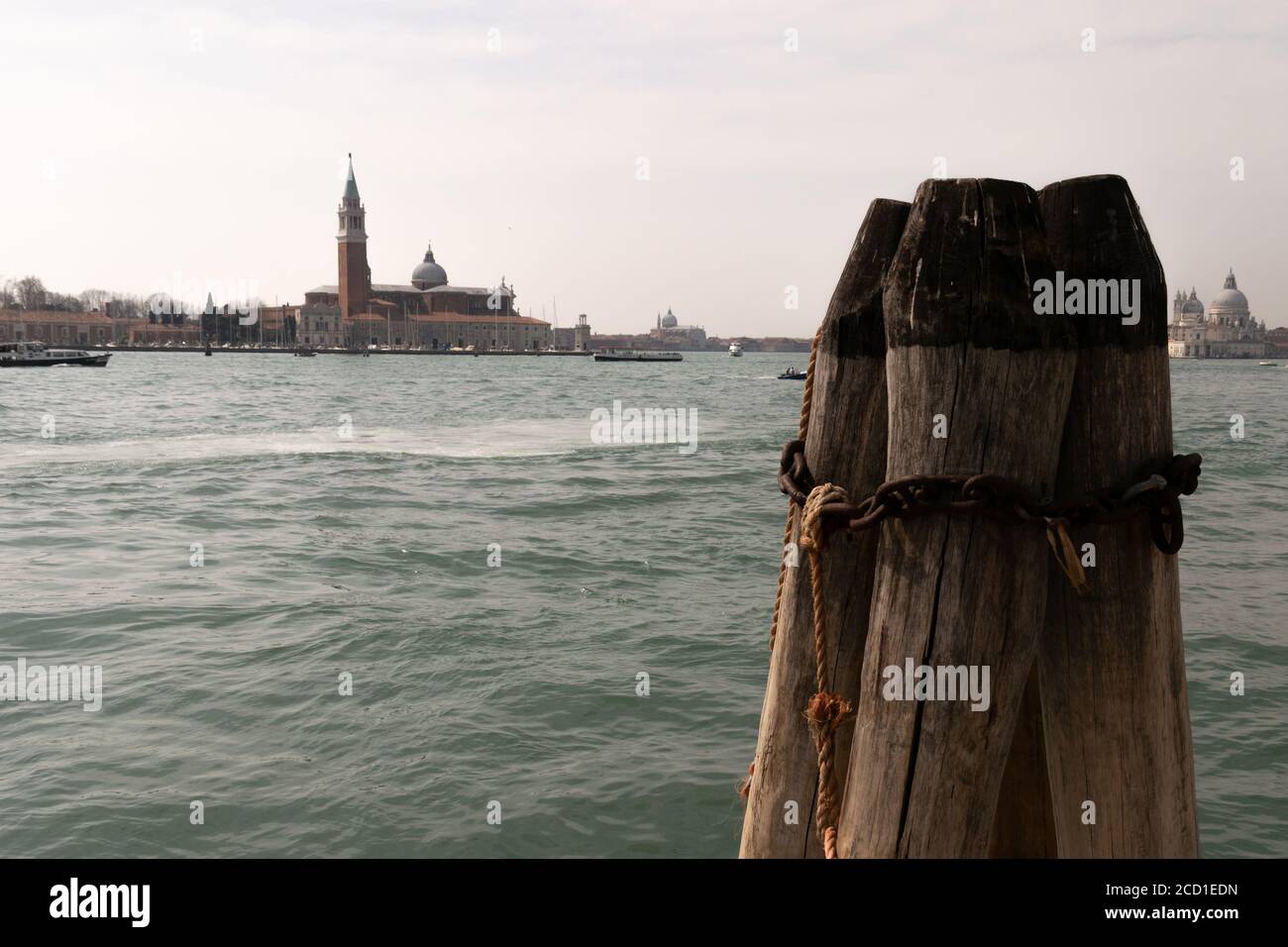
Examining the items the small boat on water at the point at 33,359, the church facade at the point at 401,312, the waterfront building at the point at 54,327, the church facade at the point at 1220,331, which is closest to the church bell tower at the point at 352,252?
the church facade at the point at 401,312

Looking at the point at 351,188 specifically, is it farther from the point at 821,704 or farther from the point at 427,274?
the point at 821,704

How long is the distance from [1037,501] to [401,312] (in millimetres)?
139144

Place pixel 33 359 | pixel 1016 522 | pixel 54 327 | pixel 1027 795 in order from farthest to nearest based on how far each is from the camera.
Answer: pixel 54 327, pixel 33 359, pixel 1027 795, pixel 1016 522

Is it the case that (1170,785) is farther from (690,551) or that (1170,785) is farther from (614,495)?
(614,495)

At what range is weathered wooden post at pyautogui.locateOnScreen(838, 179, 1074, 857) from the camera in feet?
6.60

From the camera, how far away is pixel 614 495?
16.2m

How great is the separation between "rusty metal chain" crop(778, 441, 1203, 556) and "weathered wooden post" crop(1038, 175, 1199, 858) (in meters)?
0.04

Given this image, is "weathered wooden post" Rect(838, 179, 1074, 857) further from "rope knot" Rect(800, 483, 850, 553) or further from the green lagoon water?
the green lagoon water

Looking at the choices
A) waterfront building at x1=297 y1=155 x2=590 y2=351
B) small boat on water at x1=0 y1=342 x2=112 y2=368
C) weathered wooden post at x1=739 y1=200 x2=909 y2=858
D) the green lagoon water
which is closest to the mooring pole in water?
weathered wooden post at x1=739 y1=200 x2=909 y2=858

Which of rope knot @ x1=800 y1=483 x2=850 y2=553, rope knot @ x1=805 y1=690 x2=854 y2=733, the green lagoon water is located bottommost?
the green lagoon water

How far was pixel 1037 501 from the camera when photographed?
204cm

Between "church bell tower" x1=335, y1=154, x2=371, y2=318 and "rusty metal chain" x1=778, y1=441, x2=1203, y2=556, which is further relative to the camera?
"church bell tower" x1=335, y1=154, x2=371, y2=318

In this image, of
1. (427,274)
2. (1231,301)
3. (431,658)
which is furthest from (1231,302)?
(431,658)
